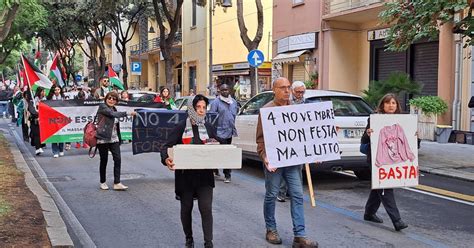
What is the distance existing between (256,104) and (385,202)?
15.5 feet

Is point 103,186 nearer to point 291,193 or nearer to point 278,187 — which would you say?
point 278,187

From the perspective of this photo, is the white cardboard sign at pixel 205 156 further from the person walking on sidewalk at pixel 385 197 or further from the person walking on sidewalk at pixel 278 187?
the person walking on sidewalk at pixel 385 197

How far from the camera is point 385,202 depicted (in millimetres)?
6648

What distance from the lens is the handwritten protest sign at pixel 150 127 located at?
9.91 metres

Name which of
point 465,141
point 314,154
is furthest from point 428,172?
point 314,154

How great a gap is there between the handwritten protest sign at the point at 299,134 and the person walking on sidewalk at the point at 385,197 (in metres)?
0.77

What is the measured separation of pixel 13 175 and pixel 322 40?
15.0 meters

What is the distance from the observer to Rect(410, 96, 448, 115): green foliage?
16.6m

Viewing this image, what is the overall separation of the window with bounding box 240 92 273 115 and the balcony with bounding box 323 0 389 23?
913 cm

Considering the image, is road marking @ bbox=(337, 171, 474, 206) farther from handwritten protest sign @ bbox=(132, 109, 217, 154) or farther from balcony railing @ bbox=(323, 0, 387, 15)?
balcony railing @ bbox=(323, 0, 387, 15)

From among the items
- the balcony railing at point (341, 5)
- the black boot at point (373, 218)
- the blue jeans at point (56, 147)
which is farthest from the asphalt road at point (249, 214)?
the balcony railing at point (341, 5)

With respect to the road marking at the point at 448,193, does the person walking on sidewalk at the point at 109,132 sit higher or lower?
higher

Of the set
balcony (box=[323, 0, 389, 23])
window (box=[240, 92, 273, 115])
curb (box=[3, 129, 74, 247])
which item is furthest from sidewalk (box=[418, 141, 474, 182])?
curb (box=[3, 129, 74, 247])

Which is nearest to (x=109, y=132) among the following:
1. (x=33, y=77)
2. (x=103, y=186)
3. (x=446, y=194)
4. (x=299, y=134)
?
(x=103, y=186)
